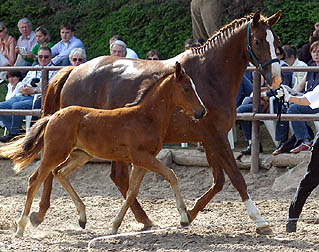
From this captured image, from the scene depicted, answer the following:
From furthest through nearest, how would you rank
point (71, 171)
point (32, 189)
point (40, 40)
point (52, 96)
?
1. point (40, 40)
2. point (52, 96)
3. point (71, 171)
4. point (32, 189)

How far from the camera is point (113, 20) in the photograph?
46.9 ft

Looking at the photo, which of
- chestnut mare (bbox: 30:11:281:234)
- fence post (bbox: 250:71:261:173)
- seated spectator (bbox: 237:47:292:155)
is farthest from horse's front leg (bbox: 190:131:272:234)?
seated spectator (bbox: 237:47:292:155)

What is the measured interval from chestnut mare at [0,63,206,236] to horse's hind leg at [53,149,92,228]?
1.08 feet

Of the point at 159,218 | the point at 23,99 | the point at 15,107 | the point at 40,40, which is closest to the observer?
the point at 159,218

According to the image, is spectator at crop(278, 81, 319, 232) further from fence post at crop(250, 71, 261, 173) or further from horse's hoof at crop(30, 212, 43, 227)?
fence post at crop(250, 71, 261, 173)

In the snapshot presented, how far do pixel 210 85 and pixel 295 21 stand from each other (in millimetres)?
5854

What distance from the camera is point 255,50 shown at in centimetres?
Result: 744

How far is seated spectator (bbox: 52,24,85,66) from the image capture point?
1149 cm

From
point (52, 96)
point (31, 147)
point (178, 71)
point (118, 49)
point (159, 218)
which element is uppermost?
point (178, 71)

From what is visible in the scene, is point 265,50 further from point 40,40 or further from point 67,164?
point 40,40

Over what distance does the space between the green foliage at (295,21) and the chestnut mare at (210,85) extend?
5.37 m

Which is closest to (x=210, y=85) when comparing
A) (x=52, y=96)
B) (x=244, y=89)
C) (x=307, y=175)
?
(x=307, y=175)

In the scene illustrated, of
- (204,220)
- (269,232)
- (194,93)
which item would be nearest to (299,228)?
(269,232)

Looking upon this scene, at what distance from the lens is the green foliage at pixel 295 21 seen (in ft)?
41.8
